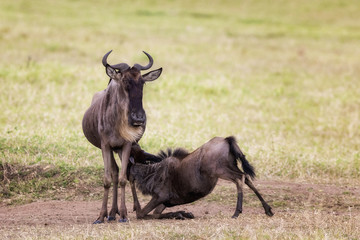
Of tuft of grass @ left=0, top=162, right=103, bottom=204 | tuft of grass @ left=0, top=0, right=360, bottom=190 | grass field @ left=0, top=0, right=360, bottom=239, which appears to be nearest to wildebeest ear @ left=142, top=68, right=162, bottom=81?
grass field @ left=0, top=0, right=360, bottom=239

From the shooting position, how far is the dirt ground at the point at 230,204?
836 centimetres

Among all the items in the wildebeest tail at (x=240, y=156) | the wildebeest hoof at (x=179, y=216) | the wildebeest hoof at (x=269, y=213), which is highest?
the wildebeest tail at (x=240, y=156)

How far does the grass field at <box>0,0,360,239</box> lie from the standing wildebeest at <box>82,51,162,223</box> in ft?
4.44

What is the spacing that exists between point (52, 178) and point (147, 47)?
15572mm

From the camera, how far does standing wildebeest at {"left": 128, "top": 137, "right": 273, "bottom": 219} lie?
7.87 meters

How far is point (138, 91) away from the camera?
7.77 m

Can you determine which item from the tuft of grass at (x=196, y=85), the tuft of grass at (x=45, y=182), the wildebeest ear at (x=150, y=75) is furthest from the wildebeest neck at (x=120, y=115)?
the tuft of grass at (x=196, y=85)

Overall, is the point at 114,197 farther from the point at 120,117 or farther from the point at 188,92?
the point at 188,92

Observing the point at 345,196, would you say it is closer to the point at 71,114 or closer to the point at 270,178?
the point at 270,178

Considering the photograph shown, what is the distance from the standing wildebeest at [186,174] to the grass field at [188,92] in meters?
0.87

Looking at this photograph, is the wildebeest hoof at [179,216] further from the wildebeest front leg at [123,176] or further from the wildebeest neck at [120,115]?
the wildebeest neck at [120,115]

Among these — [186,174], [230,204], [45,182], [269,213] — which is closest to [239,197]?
[269,213]

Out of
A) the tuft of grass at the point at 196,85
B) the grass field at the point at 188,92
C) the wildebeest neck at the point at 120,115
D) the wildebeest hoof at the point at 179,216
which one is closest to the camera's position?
the wildebeest neck at the point at 120,115

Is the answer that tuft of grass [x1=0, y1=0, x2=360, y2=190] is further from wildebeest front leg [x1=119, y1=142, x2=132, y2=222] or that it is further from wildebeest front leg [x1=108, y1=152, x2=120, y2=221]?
wildebeest front leg [x1=119, y1=142, x2=132, y2=222]
